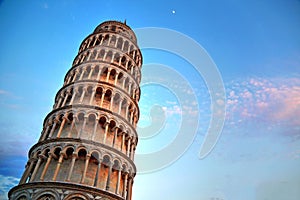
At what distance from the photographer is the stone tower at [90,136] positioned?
50.2 feet

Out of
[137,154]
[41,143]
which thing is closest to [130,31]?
[137,154]

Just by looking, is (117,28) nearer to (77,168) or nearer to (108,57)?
(108,57)

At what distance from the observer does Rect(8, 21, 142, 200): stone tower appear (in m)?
15.3

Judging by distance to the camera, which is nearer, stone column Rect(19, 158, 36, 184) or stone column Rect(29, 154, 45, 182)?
stone column Rect(29, 154, 45, 182)

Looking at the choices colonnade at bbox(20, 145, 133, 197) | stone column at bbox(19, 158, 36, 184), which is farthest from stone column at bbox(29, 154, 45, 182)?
stone column at bbox(19, 158, 36, 184)

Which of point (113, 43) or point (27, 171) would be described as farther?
point (113, 43)

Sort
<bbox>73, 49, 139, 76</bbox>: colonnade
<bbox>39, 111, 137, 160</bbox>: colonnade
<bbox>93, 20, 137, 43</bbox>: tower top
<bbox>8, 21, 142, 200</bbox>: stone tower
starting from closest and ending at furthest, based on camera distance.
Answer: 1. <bbox>8, 21, 142, 200</bbox>: stone tower
2. <bbox>39, 111, 137, 160</bbox>: colonnade
3. <bbox>73, 49, 139, 76</bbox>: colonnade
4. <bbox>93, 20, 137, 43</bbox>: tower top

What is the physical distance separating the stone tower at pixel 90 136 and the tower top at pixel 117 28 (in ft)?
10.8

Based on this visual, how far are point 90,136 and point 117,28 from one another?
15.2 meters

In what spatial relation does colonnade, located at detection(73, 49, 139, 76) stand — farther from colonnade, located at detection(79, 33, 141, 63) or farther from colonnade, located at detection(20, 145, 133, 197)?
colonnade, located at detection(20, 145, 133, 197)

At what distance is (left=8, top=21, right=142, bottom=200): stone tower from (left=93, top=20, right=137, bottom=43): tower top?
10.8 feet

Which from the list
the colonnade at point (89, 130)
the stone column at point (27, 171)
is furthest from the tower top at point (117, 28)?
the stone column at point (27, 171)

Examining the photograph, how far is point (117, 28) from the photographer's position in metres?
28.6

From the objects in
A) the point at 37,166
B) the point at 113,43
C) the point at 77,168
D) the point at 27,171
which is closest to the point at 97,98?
the point at 77,168
